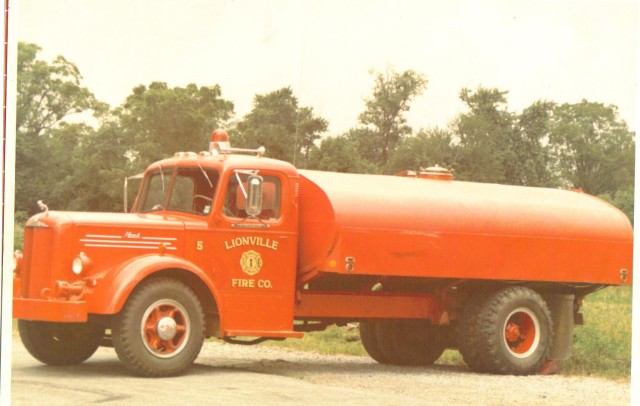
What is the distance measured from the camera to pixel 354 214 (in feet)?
Answer: 48.9

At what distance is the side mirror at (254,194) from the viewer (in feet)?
47.4

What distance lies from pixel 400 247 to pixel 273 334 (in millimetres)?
1891

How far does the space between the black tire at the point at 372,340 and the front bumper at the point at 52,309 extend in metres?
4.93

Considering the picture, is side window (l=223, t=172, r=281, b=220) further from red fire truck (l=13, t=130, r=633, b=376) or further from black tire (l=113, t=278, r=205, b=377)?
black tire (l=113, t=278, r=205, b=377)

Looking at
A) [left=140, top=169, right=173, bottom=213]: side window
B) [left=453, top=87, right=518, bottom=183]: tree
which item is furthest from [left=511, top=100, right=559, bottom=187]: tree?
[left=140, top=169, right=173, bottom=213]: side window

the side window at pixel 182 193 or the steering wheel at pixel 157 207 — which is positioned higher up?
the side window at pixel 182 193

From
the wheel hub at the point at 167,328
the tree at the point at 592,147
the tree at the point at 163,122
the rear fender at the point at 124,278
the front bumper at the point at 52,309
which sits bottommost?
the wheel hub at the point at 167,328

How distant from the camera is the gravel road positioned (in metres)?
12.3

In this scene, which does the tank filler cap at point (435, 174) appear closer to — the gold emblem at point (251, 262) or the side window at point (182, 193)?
the gold emblem at point (251, 262)

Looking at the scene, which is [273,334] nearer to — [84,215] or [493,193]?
[84,215]

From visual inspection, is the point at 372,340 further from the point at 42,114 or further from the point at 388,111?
the point at 388,111

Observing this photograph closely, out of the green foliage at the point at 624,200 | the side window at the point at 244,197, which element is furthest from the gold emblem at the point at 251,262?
the green foliage at the point at 624,200

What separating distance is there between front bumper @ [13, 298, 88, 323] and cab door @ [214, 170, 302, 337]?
5.82 ft

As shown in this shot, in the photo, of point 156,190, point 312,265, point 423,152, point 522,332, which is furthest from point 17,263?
point 423,152
